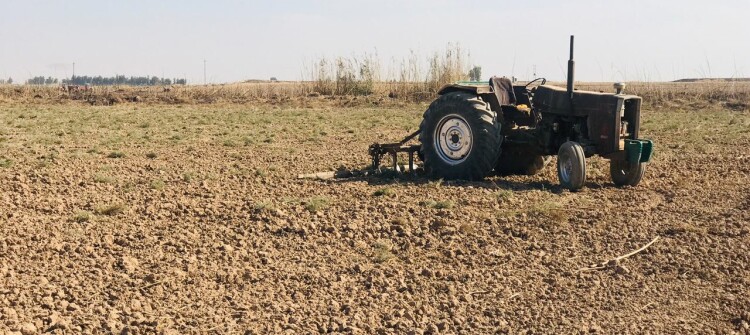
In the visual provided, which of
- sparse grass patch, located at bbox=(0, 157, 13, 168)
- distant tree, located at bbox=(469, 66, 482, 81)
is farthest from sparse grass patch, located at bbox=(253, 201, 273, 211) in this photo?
distant tree, located at bbox=(469, 66, 482, 81)

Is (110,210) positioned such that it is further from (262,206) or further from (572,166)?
(572,166)

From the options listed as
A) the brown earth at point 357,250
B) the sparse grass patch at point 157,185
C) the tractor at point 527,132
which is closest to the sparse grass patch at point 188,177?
the brown earth at point 357,250

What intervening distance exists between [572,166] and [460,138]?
1.54 metres

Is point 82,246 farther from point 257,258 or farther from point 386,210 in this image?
point 386,210

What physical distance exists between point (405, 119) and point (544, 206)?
1341 centimetres

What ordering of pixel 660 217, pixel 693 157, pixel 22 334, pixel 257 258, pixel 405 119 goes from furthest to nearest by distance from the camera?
1. pixel 405 119
2. pixel 693 157
3. pixel 660 217
4. pixel 257 258
5. pixel 22 334

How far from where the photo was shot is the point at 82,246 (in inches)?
264

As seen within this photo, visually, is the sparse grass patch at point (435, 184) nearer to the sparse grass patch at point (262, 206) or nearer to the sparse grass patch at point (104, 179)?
the sparse grass patch at point (262, 206)

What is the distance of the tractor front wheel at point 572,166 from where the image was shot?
30.6 feet

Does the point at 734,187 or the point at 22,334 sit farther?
the point at 734,187

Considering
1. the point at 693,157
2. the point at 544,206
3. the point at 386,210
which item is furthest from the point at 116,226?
the point at 693,157

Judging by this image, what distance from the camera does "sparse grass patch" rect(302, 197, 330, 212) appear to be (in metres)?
8.24

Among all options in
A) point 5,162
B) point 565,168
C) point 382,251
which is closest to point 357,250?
point 382,251

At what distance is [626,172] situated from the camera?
1011cm
